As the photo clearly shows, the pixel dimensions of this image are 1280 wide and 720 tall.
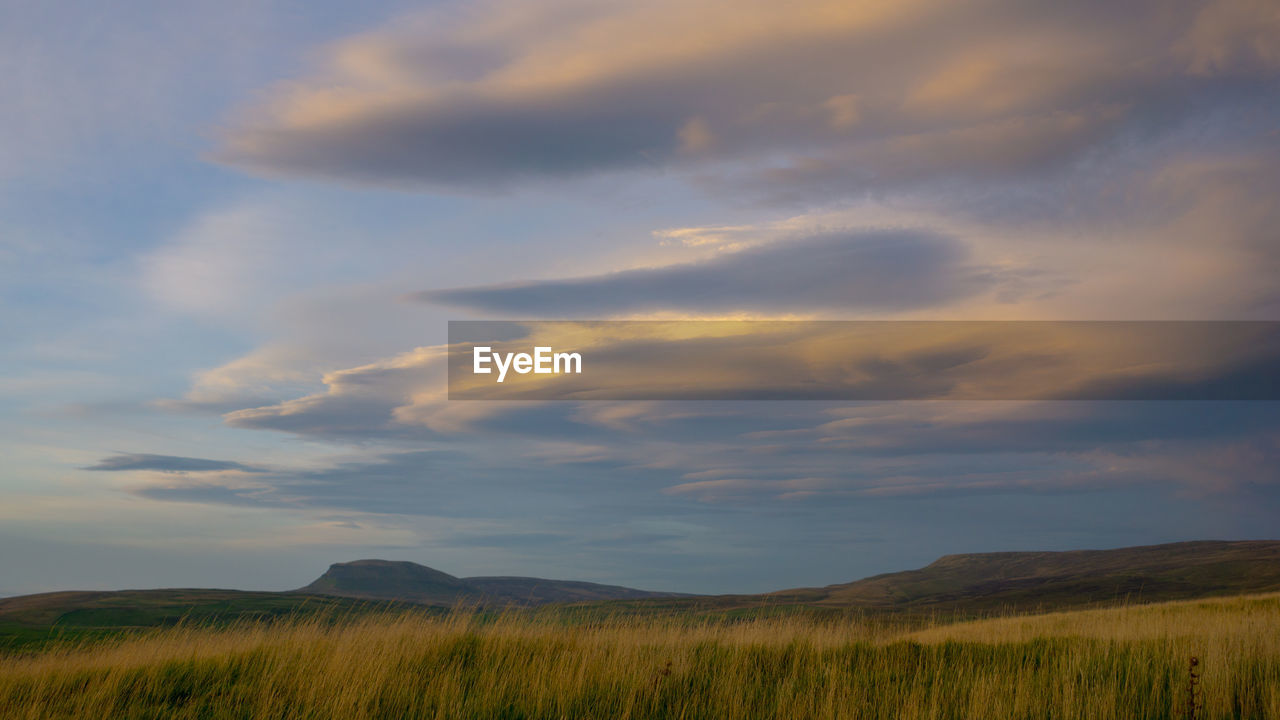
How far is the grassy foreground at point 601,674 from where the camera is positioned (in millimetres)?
9570

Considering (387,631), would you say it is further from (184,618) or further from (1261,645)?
(1261,645)

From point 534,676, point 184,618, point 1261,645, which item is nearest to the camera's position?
point 534,676

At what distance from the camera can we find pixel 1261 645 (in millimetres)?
13031

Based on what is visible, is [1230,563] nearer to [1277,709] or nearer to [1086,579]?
[1086,579]

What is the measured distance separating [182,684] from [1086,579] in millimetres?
196173

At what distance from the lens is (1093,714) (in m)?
8.95

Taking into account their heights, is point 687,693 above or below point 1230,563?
above

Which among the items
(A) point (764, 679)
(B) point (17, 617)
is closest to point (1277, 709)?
(A) point (764, 679)

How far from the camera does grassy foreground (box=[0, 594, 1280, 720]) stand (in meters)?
9.57

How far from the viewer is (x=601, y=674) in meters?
10.8

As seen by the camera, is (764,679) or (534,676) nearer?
(534,676)

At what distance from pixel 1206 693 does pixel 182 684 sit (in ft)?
44.6

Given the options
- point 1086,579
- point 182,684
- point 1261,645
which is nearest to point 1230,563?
point 1086,579

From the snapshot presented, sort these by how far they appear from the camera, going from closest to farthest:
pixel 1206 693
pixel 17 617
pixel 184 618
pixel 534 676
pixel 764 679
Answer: pixel 1206 693 < pixel 534 676 < pixel 764 679 < pixel 184 618 < pixel 17 617
